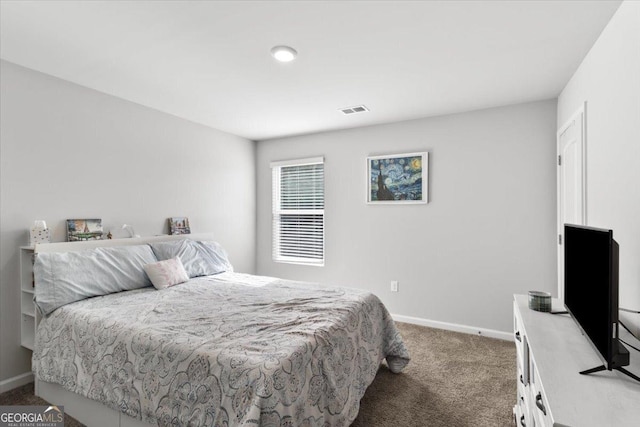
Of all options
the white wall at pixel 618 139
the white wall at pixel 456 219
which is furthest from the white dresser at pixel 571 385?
the white wall at pixel 456 219

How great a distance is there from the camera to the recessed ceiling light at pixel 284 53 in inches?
85.8

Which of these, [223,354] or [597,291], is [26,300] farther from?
[597,291]

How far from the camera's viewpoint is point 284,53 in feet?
7.34

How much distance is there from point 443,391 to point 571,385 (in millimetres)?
1495

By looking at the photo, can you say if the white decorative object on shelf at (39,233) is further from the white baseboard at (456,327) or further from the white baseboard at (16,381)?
the white baseboard at (456,327)

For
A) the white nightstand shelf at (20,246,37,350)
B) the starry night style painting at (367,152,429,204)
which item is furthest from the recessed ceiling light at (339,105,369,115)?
the white nightstand shelf at (20,246,37,350)

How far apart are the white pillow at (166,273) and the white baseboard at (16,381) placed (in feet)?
3.65

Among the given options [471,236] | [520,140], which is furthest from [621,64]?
[471,236]

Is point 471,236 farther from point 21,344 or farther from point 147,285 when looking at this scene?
point 21,344

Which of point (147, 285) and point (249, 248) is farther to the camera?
point (249, 248)

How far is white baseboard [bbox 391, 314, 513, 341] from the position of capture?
131 inches

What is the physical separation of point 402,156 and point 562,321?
2553 mm

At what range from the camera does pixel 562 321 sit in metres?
1.68

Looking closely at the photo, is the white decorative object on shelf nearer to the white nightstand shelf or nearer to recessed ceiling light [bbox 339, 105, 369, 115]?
the white nightstand shelf
